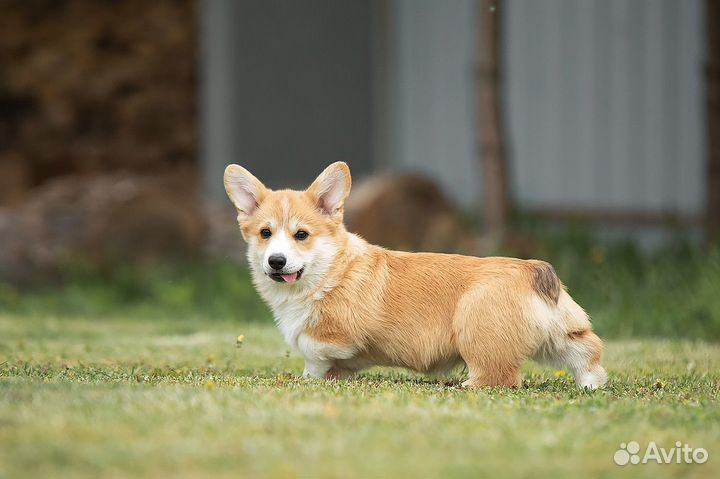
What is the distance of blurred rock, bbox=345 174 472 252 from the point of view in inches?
380

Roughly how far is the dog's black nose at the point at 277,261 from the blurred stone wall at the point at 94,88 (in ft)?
29.7

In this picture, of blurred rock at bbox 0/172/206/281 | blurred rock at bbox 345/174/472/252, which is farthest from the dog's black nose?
blurred rock at bbox 0/172/206/281

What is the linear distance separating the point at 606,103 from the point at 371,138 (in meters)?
3.61

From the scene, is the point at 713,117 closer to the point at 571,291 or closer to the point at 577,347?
the point at 571,291

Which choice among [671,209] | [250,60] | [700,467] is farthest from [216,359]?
[250,60]

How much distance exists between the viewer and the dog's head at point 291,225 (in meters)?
4.82

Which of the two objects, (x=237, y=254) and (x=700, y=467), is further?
(x=237, y=254)

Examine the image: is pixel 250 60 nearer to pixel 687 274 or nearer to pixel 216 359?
pixel 687 274

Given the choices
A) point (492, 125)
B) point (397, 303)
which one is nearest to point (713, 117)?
point (492, 125)

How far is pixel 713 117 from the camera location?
375 inches

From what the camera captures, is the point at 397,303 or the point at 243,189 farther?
the point at 243,189

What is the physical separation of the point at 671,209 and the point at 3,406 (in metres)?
8.80

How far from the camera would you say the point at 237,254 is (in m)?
10.8

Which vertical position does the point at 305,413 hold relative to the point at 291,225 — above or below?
below
